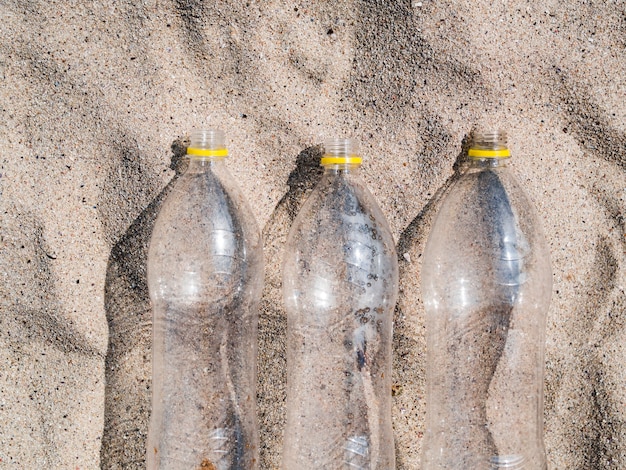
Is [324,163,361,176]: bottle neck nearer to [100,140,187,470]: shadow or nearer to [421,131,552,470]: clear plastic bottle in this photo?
[421,131,552,470]: clear plastic bottle

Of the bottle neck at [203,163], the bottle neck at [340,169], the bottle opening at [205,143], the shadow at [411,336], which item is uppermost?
the bottle opening at [205,143]

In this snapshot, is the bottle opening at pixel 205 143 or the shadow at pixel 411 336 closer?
the bottle opening at pixel 205 143

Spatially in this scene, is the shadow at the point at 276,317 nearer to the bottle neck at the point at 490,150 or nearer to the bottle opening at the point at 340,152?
the bottle opening at the point at 340,152

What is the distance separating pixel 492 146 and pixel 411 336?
576 millimetres

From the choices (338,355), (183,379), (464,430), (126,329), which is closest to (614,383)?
(464,430)

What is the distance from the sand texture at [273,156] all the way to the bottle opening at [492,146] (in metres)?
0.09

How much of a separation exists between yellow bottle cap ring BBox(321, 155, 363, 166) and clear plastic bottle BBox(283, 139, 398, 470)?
3 cm

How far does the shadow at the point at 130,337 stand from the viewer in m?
1.88

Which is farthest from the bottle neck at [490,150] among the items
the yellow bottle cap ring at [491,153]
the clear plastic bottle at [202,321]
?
the clear plastic bottle at [202,321]

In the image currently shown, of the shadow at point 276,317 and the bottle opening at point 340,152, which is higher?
the bottle opening at point 340,152

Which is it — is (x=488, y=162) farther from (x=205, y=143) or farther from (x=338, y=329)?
(x=205, y=143)

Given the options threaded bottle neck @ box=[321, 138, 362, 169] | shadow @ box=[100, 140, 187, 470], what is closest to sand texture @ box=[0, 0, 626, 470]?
shadow @ box=[100, 140, 187, 470]

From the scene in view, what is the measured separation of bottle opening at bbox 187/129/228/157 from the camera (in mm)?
1796

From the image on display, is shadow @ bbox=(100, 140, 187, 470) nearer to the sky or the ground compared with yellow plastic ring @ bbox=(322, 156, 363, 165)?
nearer to the ground
